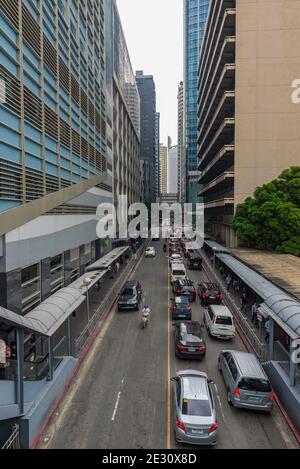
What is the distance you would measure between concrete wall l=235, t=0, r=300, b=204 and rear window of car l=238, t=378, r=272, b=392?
35410 millimetres

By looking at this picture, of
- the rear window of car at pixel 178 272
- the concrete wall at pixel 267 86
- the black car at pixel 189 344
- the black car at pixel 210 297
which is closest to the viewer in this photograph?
the black car at pixel 189 344

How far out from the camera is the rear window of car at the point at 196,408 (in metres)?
11.3

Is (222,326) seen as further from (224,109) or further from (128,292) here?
(224,109)

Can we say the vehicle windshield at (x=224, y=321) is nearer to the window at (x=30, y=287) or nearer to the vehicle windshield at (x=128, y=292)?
the vehicle windshield at (x=128, y=292)

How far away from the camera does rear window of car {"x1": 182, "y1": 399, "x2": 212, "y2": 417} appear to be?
1130 cm

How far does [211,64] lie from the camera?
59.1 metres

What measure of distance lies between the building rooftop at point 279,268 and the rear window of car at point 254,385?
7214mm

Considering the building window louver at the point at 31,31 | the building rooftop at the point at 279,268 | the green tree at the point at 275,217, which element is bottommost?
the building rooftop at the point at 279,268

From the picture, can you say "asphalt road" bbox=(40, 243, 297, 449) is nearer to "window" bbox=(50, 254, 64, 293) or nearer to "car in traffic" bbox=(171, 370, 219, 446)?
"car in traffic" bbox=(171, 370, 219, 446)

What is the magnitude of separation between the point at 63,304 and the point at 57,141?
491 inches

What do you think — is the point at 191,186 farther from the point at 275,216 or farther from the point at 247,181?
the point at 275,216

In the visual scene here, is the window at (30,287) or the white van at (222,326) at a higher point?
the window at (30,287)

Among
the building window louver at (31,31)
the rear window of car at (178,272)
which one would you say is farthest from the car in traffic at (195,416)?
the rear window of car at (178,272)

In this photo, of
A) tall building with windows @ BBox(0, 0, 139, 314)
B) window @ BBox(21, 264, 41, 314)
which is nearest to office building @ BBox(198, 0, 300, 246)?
tall building with windows @ BBox(0, 0, 139, 314)
